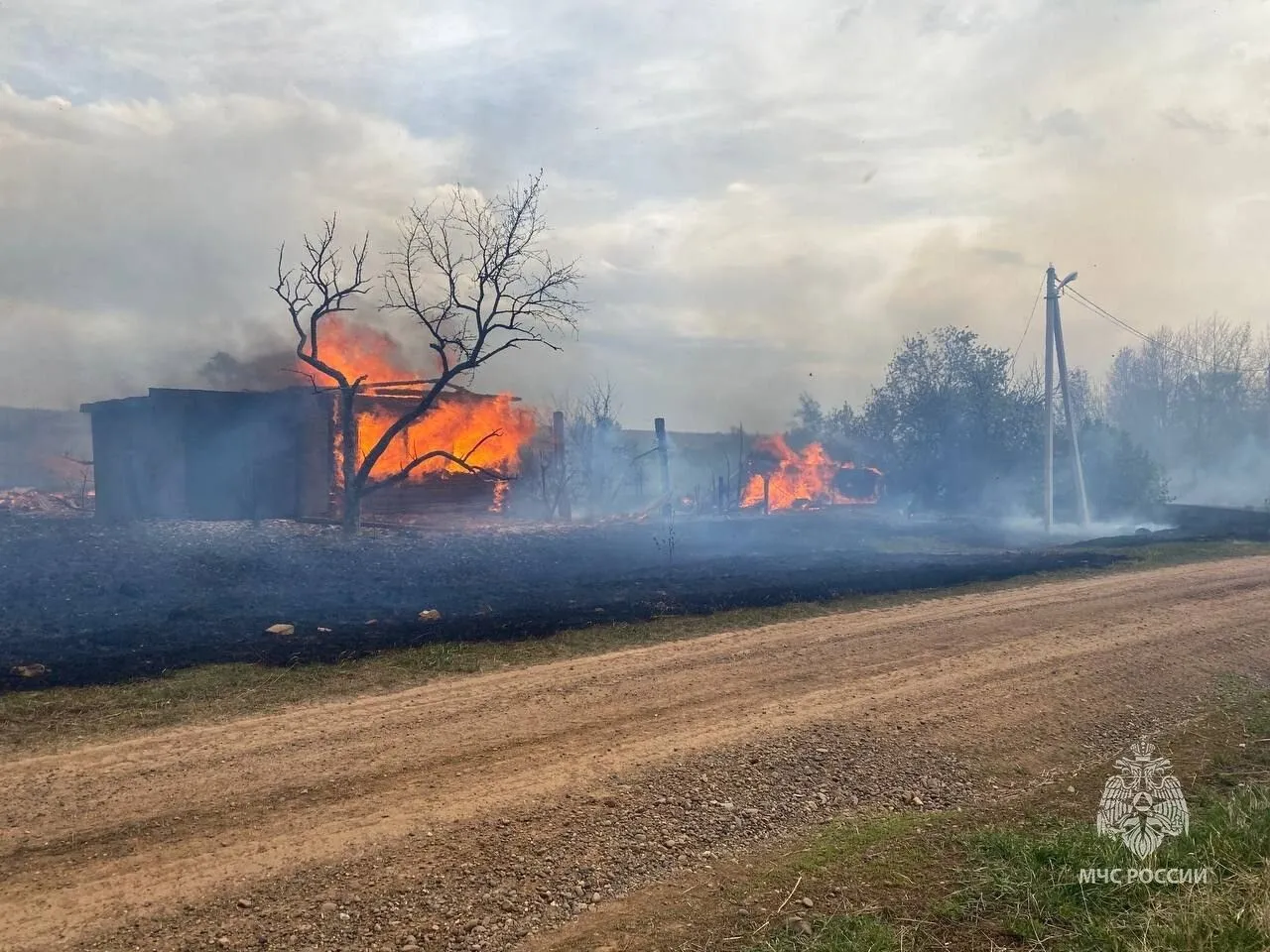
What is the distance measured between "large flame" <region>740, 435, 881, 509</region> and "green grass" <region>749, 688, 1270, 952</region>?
31133 millimetres

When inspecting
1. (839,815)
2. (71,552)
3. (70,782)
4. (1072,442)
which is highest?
(1072,442)

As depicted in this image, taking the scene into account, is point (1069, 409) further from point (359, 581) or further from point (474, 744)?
point (474, 744)

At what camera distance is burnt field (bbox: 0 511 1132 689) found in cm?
1061

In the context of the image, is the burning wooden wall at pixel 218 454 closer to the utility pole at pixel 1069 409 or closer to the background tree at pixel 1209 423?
the utility pole at pixel 1069 409

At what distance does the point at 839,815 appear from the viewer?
19.2ft

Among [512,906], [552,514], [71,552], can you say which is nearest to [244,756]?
[512,906]

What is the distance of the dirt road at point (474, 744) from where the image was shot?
4688mm

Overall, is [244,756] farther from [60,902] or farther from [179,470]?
[179,470]

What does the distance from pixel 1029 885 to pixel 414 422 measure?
85.5ft

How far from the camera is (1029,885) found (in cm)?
454

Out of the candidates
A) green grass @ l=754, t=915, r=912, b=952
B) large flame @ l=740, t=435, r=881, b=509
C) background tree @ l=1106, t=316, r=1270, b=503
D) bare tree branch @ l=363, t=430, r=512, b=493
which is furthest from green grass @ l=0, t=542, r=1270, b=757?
background tree @ l=1106, t=316, r=1270, b=503

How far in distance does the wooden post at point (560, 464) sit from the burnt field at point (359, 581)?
6.86 meters

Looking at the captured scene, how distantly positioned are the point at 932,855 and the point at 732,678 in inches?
156

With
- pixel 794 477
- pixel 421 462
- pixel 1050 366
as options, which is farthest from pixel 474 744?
pixel 794 477
